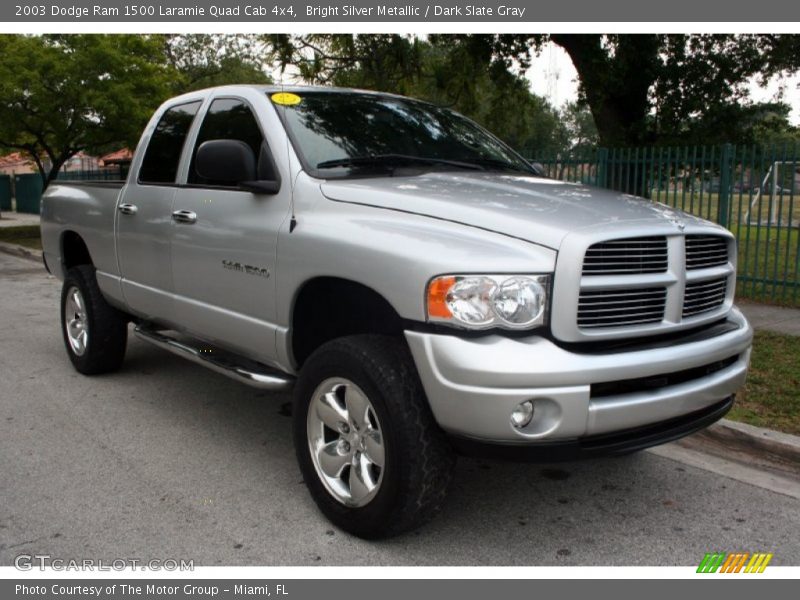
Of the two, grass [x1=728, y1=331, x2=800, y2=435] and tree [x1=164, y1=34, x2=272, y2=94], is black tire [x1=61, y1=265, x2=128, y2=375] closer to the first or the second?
grass [x1=728, y1=331, x2=800, y2=435]

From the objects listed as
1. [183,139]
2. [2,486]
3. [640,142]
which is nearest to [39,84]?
[640,142]

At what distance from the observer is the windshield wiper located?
3971mm

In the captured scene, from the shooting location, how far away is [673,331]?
3.30 meters

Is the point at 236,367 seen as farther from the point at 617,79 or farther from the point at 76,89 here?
the point at 76,89

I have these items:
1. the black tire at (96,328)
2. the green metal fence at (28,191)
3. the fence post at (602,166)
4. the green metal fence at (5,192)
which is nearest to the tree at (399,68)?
the fence post at (602,166)

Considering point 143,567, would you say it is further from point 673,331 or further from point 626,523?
point 673,331

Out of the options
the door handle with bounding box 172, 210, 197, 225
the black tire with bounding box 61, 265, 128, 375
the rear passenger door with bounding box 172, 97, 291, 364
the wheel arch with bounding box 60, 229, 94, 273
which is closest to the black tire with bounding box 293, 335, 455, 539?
the rear passenger door with bounding box 172, 97, 291, 364

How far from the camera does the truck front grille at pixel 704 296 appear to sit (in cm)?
340

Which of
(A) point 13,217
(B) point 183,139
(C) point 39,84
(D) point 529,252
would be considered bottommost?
(A) point 13,217

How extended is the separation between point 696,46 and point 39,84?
44.1 feet

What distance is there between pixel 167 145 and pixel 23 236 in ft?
55.3

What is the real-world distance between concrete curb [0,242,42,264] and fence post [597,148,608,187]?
10.5 meters

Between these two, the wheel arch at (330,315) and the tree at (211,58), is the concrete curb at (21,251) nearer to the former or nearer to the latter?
the wheel arch at (330,315)

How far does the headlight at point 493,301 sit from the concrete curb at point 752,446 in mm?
2195
